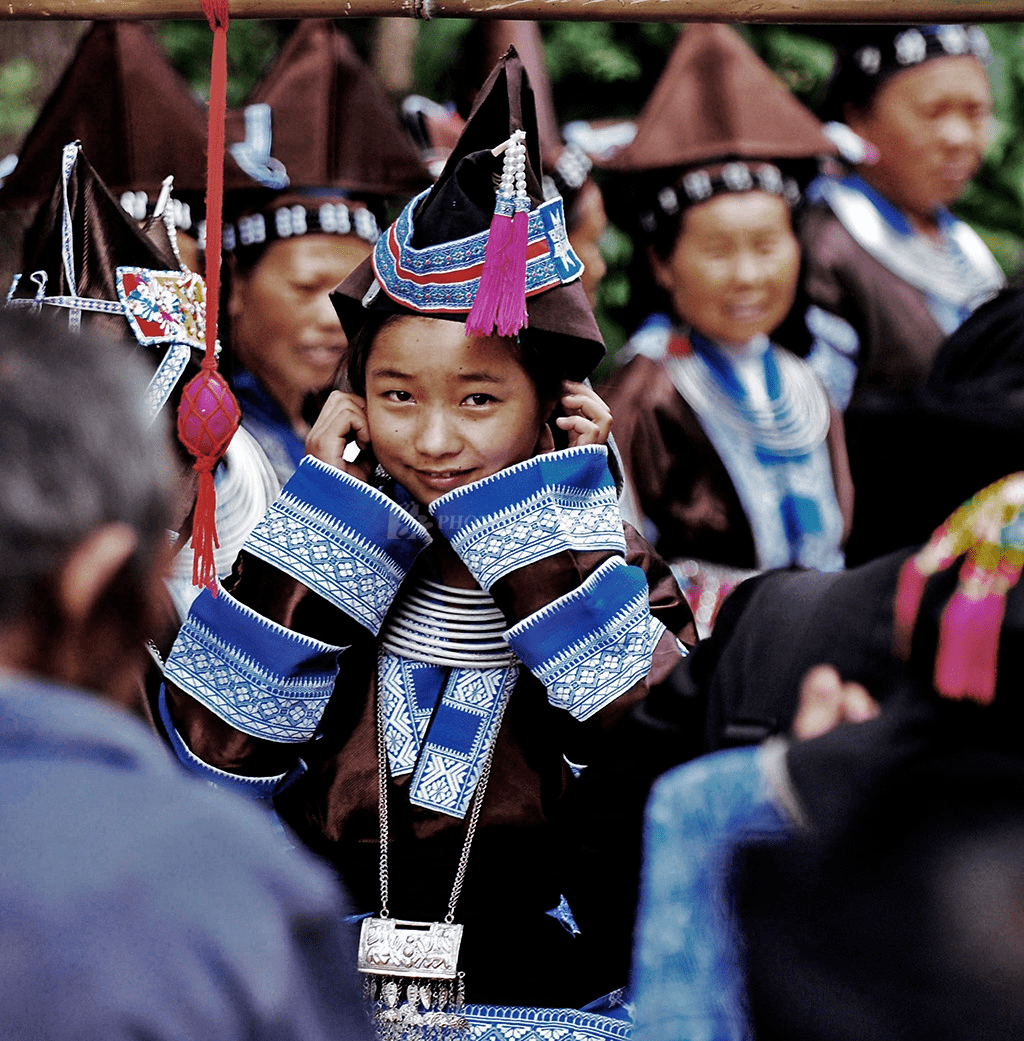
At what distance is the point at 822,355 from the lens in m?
4.05

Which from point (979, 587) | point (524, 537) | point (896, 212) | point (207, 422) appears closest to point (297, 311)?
point (207, 422)

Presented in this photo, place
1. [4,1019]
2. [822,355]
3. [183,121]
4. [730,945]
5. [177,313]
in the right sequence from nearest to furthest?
[4,1019] < [730,945] < [177,313] < [183,121] < [822,355]

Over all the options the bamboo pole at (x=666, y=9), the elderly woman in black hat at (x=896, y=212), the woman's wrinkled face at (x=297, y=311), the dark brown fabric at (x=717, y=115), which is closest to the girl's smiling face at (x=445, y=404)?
the bamboo pole at (x=666, y=9)

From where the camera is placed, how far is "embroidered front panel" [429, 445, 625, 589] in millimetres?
1906

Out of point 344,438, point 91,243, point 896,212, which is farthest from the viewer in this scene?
point 896,212

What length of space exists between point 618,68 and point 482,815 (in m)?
3.37

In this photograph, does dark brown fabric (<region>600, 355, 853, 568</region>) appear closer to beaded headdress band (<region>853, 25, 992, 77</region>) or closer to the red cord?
beaded headdress band (<region>853, 25, 992, 77</region>)

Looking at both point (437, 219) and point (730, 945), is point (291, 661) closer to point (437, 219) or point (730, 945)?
point (437, 219)

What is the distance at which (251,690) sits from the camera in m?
1.92

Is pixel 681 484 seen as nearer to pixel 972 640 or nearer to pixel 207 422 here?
pixel 207 422

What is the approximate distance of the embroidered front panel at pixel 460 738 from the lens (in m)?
1.93

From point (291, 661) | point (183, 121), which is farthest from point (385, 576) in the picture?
point (183, 121)

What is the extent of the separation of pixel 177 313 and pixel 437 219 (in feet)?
2.43

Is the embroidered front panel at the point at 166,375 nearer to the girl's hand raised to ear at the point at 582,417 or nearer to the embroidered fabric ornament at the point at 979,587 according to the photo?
the girl's hand raised to ear at the point at 582,417
